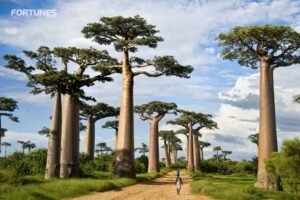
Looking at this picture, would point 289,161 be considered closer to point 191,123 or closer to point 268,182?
point 268,182

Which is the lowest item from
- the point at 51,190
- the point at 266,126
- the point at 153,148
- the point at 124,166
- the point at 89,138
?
the point at 51,190

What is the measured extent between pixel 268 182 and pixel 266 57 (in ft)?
22.9

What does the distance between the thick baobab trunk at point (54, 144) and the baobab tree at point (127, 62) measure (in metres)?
5.19

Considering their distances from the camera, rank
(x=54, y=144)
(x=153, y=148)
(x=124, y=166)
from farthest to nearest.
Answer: (x=153, y=148) < (x=124, y=166) < (x=54, y=144)

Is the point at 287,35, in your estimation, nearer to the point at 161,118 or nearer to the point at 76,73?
the point at 76,73

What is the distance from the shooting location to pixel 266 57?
81.5 feet

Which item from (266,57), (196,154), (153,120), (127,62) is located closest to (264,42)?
(266,57)

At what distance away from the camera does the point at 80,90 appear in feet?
87.0

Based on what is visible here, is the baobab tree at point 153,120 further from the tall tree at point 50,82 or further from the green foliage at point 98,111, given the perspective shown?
the tall tree at point 50,82

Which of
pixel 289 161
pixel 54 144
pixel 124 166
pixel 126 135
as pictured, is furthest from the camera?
pixel 126 135

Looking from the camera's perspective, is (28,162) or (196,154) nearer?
(28,162)

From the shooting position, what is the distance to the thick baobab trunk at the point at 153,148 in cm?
4598

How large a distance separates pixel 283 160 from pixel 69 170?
13.9m

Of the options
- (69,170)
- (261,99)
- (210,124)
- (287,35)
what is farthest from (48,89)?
(210,124)
